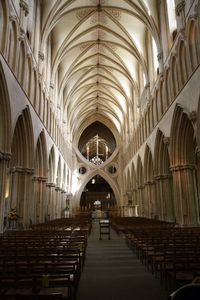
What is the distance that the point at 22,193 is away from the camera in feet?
52.1

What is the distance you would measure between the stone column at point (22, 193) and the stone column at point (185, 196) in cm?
896

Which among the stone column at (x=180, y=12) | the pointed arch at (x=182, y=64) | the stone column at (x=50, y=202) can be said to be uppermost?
the stone column at (x=180, y=12)

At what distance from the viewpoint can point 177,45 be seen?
52.1ft

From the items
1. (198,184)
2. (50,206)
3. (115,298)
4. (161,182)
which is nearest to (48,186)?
(50,206)

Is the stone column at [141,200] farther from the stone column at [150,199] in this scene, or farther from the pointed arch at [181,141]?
the pointed arch at [181,141]

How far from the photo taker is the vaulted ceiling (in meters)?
20.3

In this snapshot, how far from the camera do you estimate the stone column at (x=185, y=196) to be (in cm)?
1568

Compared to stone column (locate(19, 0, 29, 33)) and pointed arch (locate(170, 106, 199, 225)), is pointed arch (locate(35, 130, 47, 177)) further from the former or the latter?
pointed arch (locate(170, 106, 199, 225))

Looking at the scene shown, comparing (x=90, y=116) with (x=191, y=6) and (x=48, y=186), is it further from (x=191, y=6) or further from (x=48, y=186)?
(x=191, y=6)

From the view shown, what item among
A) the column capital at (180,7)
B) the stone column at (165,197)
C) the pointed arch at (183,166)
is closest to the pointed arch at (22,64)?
the column capital at (180,7)

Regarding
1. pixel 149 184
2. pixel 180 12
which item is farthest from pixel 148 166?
pixel 180 12

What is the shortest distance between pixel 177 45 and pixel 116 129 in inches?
1188

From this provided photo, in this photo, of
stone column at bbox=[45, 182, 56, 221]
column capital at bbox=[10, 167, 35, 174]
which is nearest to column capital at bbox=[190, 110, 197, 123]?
column capital at bbox=[10, 167, 35, 174]

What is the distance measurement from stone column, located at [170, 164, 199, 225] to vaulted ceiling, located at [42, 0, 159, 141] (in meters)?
9.68
